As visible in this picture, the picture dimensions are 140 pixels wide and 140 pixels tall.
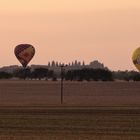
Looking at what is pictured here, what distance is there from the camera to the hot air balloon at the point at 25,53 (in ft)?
279

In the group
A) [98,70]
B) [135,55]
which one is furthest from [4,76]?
[135,55]

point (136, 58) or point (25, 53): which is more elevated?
point (25, 53)

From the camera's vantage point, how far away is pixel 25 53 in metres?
86.2

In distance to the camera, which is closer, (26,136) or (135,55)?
(26,136)

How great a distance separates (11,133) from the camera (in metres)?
31.1

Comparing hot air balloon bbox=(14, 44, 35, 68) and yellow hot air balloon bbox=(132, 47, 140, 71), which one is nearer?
hot air balloon bbox=(14, 44, 35, 68)

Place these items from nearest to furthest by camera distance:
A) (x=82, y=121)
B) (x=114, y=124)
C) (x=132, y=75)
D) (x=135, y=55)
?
(x=114, y=124), (x=82, y=121), (x=135, y=55), (x=132, y=75)

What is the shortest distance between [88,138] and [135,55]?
62114 millimetres

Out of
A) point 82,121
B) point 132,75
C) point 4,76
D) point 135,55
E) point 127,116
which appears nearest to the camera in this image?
point 82,121

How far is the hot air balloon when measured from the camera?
85.1 metres

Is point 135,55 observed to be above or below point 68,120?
above

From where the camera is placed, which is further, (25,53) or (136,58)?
(136,58)

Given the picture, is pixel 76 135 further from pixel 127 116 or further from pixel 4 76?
pixel 4 76

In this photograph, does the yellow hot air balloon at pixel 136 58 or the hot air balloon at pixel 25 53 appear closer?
the hot air balloon at pixel 25 53
